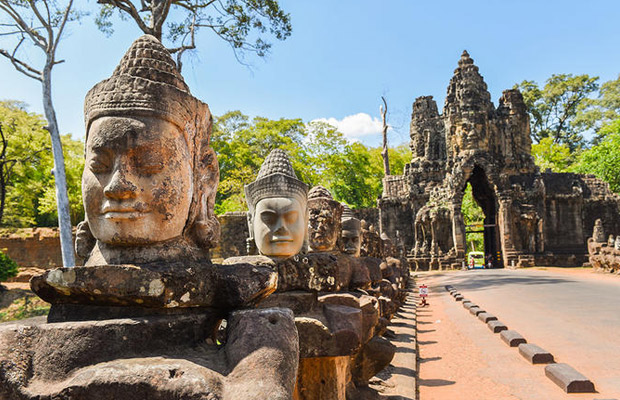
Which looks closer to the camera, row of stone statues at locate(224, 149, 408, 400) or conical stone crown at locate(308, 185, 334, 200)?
row of stone statues at locate(224, 149, 408, 400)

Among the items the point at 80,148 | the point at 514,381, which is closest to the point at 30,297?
the point at 514,381

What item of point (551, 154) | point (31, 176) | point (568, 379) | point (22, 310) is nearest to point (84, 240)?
point (568, 379)

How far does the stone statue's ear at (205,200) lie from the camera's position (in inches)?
83.9

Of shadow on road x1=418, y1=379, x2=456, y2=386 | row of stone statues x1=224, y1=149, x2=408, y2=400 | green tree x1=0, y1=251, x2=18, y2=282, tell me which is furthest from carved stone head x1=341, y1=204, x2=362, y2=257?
green tree x1=0, y1=251, x2=18, y2=282

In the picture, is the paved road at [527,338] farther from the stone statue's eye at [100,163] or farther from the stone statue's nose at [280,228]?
the stone statue's eye at [100,163]

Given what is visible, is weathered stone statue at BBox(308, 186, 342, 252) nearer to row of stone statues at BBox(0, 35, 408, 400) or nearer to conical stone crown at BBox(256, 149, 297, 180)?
conical stone crown at BBox(256, 149, 297, 180)

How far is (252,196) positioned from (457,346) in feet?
14.9

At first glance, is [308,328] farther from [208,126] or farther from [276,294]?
[208,126]

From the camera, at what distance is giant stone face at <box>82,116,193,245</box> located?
6.04 ft

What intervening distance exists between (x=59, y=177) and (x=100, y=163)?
14781mm

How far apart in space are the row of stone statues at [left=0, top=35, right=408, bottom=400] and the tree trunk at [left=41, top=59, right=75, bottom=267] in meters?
13.4

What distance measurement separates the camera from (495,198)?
27.0m

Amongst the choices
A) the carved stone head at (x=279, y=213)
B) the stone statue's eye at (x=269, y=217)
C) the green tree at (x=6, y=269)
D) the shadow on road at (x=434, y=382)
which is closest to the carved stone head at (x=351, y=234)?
the shadow on road at (x=434, y=382)

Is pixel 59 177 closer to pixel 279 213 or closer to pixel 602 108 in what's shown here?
pixel 279 213
